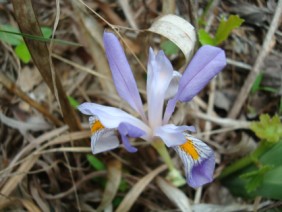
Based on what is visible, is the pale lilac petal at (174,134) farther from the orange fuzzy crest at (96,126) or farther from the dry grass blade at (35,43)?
the dry grass blade at (35,43)

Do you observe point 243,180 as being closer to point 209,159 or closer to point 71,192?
point 209,159

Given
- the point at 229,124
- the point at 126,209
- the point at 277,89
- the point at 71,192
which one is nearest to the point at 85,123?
the point at 71,192

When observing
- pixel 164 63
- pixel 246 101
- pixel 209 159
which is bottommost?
pixel 246 101

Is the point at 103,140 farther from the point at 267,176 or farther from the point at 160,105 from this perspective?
the point at 267,176

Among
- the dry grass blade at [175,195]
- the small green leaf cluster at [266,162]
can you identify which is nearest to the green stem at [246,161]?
the small green leaf cluster at [266,162]

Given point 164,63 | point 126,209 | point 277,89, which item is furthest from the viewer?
point 277,89
